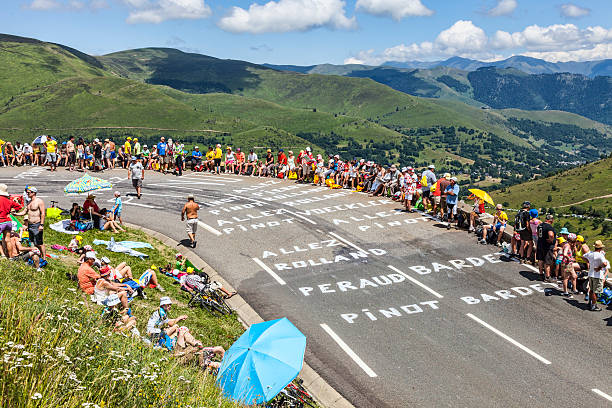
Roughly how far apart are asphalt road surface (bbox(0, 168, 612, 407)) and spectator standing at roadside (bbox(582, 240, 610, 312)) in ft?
1.23

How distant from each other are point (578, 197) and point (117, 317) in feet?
545

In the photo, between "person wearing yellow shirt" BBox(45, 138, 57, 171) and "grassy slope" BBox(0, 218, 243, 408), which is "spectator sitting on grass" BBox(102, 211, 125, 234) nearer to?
"grassy slope" BBox(0, 218, 243, 408)

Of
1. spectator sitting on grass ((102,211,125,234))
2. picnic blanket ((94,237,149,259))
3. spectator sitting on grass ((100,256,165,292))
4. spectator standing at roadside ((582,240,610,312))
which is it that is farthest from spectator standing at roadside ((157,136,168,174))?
spectator standing at roadside ((582,240,610,312))

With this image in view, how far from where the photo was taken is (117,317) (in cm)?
1052

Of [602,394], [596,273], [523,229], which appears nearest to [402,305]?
[602,394]

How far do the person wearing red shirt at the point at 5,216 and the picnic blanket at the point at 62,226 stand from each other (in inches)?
177

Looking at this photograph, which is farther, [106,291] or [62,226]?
[62,226]

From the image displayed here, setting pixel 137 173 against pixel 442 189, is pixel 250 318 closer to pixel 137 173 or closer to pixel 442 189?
pixel 442 189

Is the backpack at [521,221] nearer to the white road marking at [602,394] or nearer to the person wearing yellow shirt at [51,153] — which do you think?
the white road marking at [602,394]

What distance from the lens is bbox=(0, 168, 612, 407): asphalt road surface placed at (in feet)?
34.2

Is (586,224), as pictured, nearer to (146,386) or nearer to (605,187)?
(605,187)

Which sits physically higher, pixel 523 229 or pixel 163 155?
pixel 163 155

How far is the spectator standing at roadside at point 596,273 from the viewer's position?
13586mm

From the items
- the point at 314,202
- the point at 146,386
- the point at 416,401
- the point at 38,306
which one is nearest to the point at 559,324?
the point at 416,401
